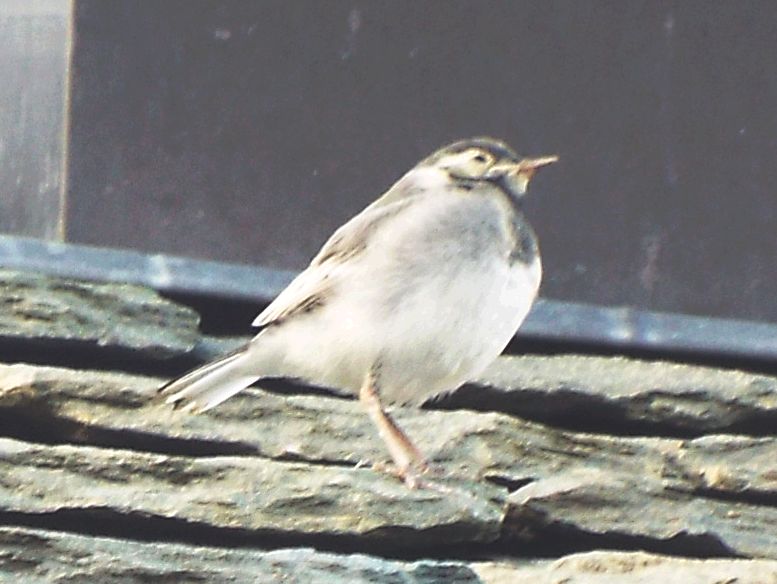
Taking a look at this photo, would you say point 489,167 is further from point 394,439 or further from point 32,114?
point 32,114

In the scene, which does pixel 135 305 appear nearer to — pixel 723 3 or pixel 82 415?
pixel 82 415


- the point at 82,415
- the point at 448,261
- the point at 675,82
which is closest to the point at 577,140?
the point at 675,82

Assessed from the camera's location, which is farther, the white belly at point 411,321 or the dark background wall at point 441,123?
the dark background wall at point 441,123

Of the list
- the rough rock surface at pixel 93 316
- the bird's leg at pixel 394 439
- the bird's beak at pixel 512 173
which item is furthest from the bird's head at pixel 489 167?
the rough rock surface at pixel 93 316

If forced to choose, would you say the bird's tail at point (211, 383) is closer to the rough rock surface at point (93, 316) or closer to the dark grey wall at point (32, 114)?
the rough rock surface at point (93, 316)

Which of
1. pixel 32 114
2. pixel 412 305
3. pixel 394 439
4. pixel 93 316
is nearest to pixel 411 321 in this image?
pixel 412 305

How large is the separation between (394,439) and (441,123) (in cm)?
39

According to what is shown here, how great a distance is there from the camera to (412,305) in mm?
1367

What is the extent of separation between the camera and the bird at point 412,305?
1.35 meters

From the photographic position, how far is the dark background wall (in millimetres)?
1532

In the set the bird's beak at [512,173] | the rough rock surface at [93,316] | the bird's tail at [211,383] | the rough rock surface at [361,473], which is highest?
the bird's beak at [512,173]

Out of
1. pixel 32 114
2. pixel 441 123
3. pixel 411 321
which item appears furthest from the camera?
pixel 441 123

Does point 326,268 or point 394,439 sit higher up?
point 326,268

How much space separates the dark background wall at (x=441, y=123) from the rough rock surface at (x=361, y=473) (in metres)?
0.12
